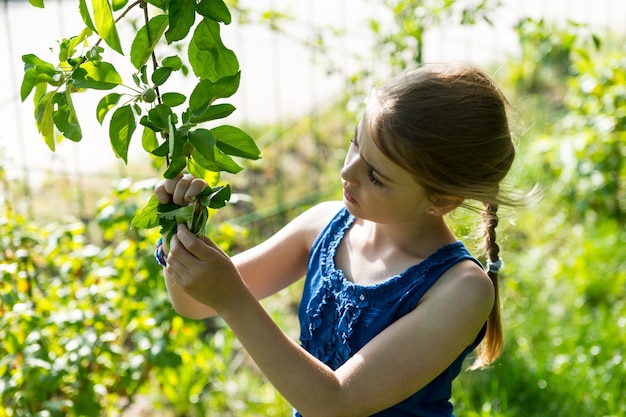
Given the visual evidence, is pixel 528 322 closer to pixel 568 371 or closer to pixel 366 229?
pixel 568 371

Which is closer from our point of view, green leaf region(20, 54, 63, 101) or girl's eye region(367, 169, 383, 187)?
green leaf region(20, 54, 63, 101)

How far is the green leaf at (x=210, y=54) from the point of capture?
1258 millimetres

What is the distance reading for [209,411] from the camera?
2.87m

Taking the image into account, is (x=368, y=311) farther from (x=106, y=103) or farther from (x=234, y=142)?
(x=106, y=103)

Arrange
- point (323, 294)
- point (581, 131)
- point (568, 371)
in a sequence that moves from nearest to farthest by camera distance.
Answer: point (323, 294), point (568, 371), point (581, 131)

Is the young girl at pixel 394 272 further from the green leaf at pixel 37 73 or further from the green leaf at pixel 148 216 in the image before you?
the green leaf at pixel 37 73

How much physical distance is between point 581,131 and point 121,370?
281 cm

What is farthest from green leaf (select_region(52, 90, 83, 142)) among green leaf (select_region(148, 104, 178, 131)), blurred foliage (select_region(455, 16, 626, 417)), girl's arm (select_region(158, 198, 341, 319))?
blurred foliage (select_region(455, 16, 626, 417))

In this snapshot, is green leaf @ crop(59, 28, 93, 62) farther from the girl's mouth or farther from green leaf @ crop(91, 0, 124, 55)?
the girl's mouth

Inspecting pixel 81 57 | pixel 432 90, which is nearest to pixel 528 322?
pixel 432 90

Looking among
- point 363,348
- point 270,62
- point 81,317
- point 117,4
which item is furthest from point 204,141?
point 270,62

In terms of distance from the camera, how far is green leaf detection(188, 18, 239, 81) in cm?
126

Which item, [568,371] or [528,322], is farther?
[528,322]

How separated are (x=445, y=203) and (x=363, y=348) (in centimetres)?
33
